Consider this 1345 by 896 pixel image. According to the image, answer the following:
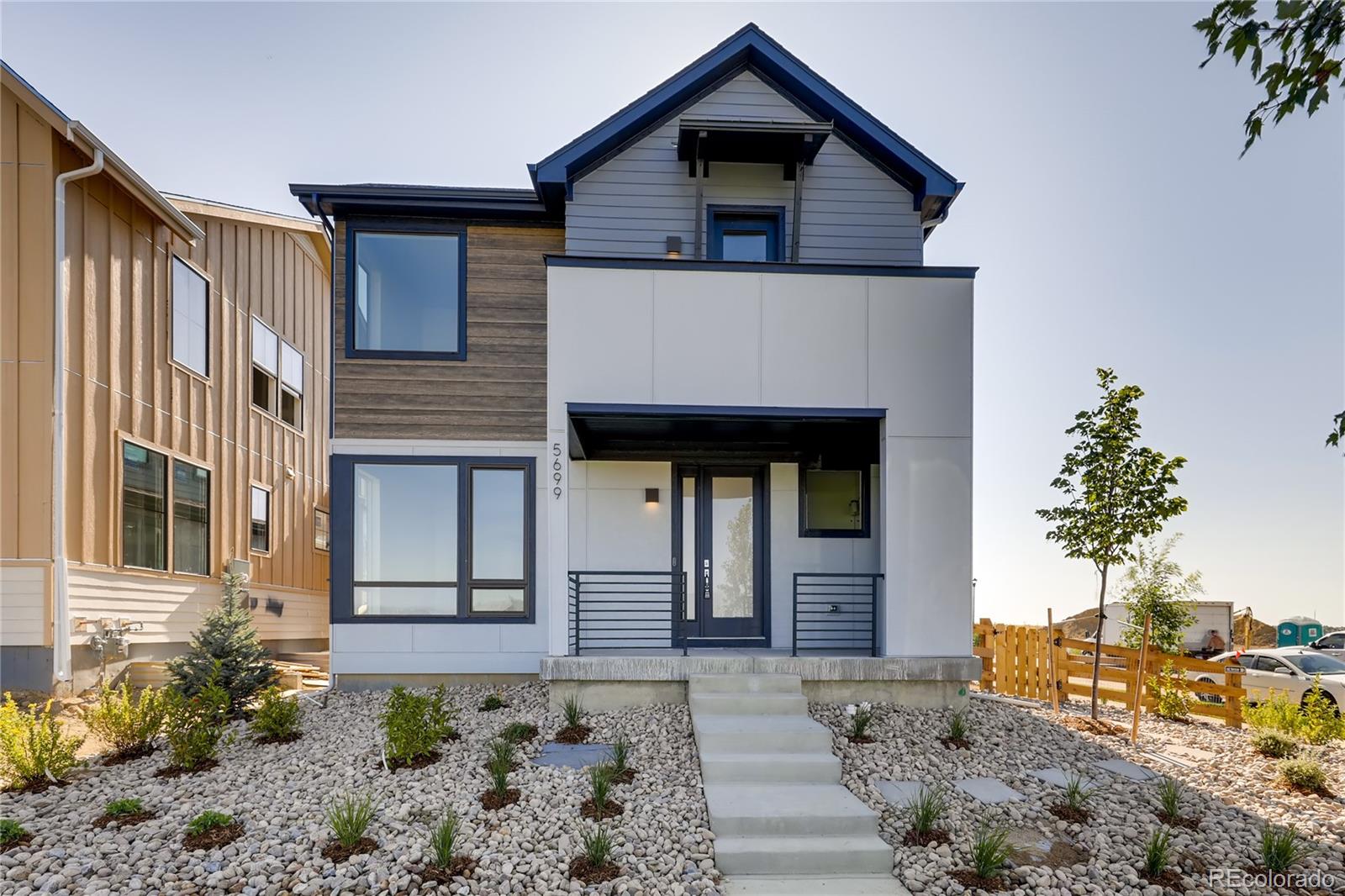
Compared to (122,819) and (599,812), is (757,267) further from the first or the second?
(122,819)

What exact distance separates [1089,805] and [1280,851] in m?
1.18

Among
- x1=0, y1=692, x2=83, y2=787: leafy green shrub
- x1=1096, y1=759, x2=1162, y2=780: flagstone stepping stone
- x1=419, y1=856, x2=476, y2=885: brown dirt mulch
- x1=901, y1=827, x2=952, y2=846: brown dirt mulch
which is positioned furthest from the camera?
x1=1096, y1=759, x2=1162, y2=780: flagstone stepping stone

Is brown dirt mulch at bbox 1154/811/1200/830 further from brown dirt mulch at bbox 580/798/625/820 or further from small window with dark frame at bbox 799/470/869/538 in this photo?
small window with dark frame at bbox 799/470/869/538

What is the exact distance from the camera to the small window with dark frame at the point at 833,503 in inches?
380

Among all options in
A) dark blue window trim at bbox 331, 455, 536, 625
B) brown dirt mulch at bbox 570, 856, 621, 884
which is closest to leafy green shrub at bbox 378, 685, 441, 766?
brown dirt mulch at bbox 570, 856, 621, 884

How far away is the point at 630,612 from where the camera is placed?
9.35 m

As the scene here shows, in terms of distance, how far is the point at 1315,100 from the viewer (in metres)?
4.77

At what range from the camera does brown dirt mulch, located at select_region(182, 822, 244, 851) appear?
5023 millimetres

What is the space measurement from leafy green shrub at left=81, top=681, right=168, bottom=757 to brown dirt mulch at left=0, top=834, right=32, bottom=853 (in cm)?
158

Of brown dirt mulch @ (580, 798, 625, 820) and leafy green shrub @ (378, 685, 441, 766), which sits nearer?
brown dirt mulch @ (580, 798, 625, 820)

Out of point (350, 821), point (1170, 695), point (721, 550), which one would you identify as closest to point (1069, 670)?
point (1170, 695)

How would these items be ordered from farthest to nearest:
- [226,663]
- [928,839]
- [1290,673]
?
[1290,673] < [226,663] < [928,839]

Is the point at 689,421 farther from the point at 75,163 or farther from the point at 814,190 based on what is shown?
the point at 75,163

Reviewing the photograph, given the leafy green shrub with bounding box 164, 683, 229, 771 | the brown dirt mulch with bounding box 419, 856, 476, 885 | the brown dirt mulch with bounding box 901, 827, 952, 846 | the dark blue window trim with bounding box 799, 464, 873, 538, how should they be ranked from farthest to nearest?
the dark blue window trim with bounding box 799, 464, 873, 538 → the leafy green shrub with bounding box 164, 683, 229, 771 → the brown dirt mulch with bounding box 901, 827, 952, 846 → the brown dirt mulch with bounding box 419, 856, 476, 885
